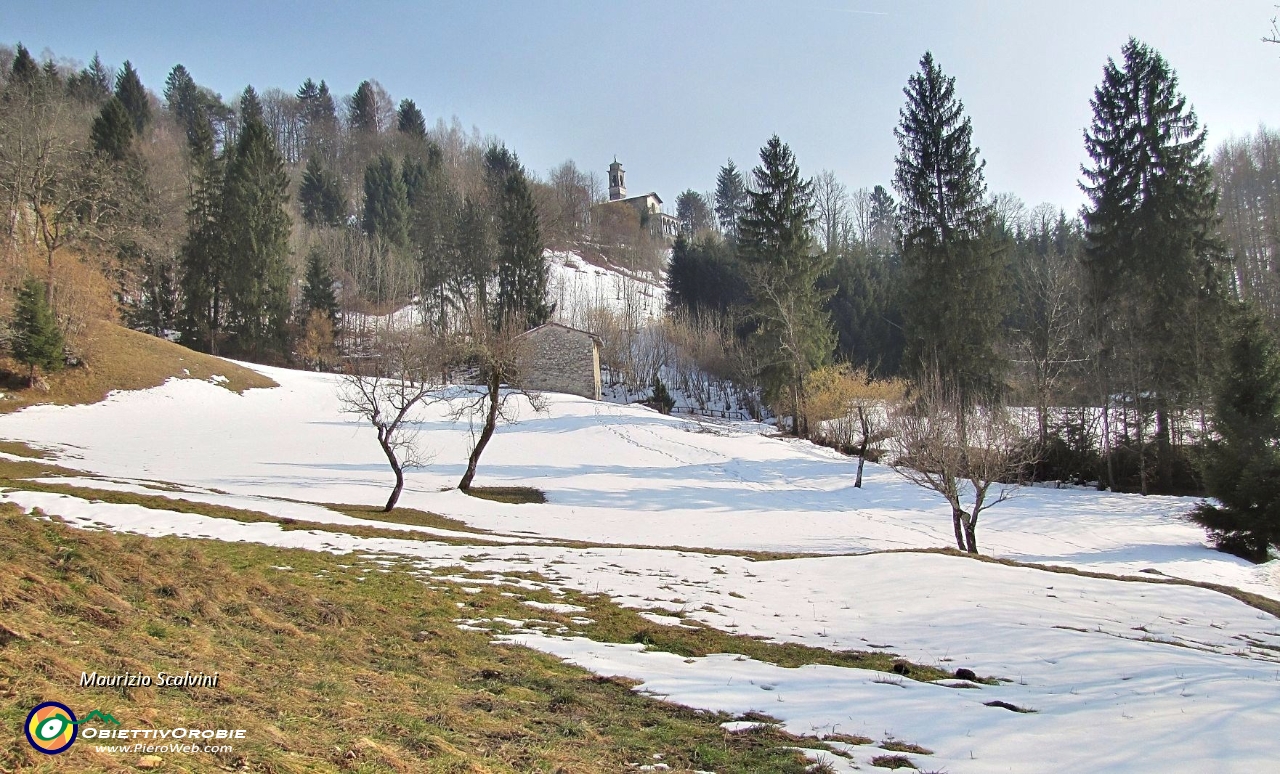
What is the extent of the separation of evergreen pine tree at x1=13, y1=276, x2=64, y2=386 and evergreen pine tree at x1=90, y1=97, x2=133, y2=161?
3044 cm

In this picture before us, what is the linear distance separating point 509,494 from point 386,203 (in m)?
60.8

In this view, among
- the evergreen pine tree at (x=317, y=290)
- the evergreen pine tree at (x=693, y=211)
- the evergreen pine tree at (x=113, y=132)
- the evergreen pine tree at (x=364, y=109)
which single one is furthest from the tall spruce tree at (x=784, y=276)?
the evergreen pine tree at (x=364, y=109)

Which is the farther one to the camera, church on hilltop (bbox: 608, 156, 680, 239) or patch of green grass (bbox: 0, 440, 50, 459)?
church on hilltop (bbox: 608, 156, 680, 239)

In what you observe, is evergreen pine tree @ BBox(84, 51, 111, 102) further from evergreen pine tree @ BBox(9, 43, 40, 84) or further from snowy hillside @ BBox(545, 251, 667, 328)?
snowy hillside @ BBox(545, 251, 667, 328)

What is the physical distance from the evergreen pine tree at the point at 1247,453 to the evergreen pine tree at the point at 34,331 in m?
43.2

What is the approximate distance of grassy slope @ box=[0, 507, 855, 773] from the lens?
3.25 meters

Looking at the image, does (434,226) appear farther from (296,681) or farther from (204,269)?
(296,681)

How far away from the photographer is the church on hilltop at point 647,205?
101m

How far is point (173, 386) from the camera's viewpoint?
33344mm

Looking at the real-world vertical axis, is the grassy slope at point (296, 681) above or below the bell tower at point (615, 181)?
below

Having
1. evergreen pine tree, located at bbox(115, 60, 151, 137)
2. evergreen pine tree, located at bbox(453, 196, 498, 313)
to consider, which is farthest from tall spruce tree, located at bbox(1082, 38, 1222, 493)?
evergreen pine tree, located at bbox(115, 60, 151, 137)

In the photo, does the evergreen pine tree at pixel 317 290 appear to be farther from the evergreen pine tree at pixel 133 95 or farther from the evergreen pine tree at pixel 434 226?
the evergreen pine tree at pixel 133 95

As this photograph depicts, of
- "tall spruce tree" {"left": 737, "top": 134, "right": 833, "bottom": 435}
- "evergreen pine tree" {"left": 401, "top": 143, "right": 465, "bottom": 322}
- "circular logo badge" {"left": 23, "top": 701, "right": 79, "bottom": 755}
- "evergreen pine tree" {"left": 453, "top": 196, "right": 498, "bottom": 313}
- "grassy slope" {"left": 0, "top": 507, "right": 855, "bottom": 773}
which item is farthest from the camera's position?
"evergreen pine tree" {"left": 401, "top": 143, "right": 465, "bottom": 322}

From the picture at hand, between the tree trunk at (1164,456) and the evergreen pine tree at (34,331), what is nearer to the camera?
the evergreen pine tree at (34,331)
